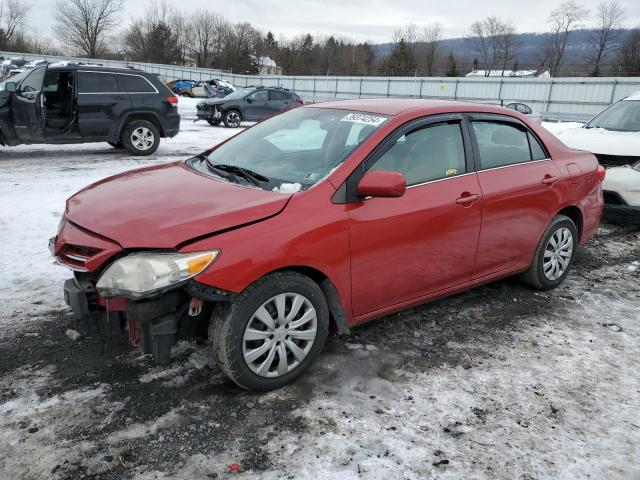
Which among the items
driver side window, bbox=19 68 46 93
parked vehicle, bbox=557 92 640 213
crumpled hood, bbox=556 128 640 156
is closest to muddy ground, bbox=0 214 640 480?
parked vehicle, bbox=557 92 640 213

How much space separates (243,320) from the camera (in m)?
2.86

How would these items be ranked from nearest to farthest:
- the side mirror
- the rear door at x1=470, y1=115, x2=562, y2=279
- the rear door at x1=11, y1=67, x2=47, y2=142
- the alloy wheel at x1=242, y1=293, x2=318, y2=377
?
the alloy wheel at x1=242, y1=293, x2=318, y2=377 → the side mirror → the rear door at x1=470, y1=115, x2=562, y2=279 → the rear door at x1=11, y1=67, x2=47, y2=142

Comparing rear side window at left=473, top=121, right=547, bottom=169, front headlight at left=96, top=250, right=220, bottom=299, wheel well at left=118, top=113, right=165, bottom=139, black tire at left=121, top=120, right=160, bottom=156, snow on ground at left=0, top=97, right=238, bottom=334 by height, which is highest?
rear side window at left=473, top=121, right=547, bottom=169

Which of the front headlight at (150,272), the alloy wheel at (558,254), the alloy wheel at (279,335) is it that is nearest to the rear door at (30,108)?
the front headlight at (150,272)

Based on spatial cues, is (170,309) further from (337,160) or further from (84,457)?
(337,160)

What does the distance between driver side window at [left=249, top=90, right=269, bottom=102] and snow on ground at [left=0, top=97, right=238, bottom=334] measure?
16.8 ft

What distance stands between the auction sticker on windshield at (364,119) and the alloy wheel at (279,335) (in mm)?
1331

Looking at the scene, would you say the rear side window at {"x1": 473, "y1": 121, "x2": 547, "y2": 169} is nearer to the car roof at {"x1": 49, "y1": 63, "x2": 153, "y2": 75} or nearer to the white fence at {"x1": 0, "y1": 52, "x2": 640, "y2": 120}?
the car roof at {"x1": 49, "y1": 63, "x2": 153, "y2": 75}

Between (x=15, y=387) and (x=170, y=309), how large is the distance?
1.12 metres

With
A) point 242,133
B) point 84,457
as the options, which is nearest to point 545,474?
point 84,457

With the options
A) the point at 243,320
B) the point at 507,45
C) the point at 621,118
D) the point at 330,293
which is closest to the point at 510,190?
the point at 330,293

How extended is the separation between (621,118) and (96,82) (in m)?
9.34

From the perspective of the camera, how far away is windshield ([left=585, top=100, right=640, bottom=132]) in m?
7.76

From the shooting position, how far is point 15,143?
9.99 meters
